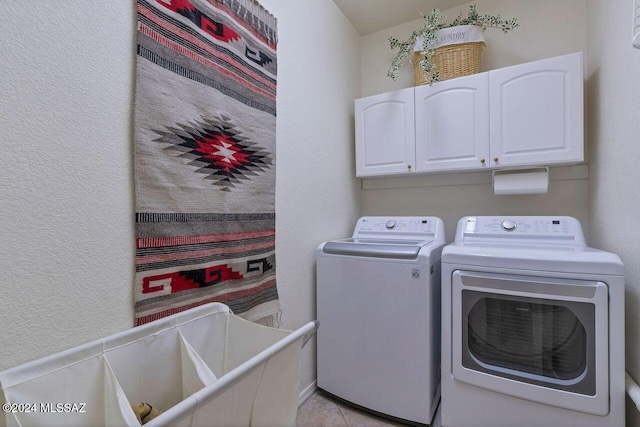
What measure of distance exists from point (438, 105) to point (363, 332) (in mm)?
1512

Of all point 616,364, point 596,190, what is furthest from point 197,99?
point 596,190

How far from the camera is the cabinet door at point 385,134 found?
2.04 meters

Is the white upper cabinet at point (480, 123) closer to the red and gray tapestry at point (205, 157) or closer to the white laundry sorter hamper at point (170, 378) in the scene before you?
the red and gray tapestry at point (205, 157)

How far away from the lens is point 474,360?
1.42m

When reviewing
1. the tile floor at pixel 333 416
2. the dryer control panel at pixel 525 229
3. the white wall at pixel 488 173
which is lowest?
the tile floor at pixel 333 416

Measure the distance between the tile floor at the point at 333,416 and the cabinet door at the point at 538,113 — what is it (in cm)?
158

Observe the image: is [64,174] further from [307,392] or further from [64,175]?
[307,392]

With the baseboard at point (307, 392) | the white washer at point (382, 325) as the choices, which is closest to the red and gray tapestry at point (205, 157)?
the white washer at point (382, 325)

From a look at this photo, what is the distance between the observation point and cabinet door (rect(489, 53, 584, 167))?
1576mm

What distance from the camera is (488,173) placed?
6.79 ft

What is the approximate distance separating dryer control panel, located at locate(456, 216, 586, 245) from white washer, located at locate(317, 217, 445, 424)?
236 mm

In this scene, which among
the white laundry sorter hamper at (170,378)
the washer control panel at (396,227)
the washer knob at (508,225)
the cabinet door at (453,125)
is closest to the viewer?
the white laundry sorter hamper at (170,378)

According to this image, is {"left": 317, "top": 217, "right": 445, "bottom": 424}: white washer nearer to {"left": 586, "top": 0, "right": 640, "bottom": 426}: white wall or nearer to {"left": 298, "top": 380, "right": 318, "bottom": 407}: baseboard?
{"left": 298, "top": 380, "right": 318, "bottom": 407}: baseboard

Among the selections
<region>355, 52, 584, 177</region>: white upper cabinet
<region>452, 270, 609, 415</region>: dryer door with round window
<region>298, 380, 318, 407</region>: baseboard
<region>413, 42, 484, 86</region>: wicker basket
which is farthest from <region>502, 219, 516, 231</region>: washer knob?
<region>298, 380, 318, 407</region>: baseboard
